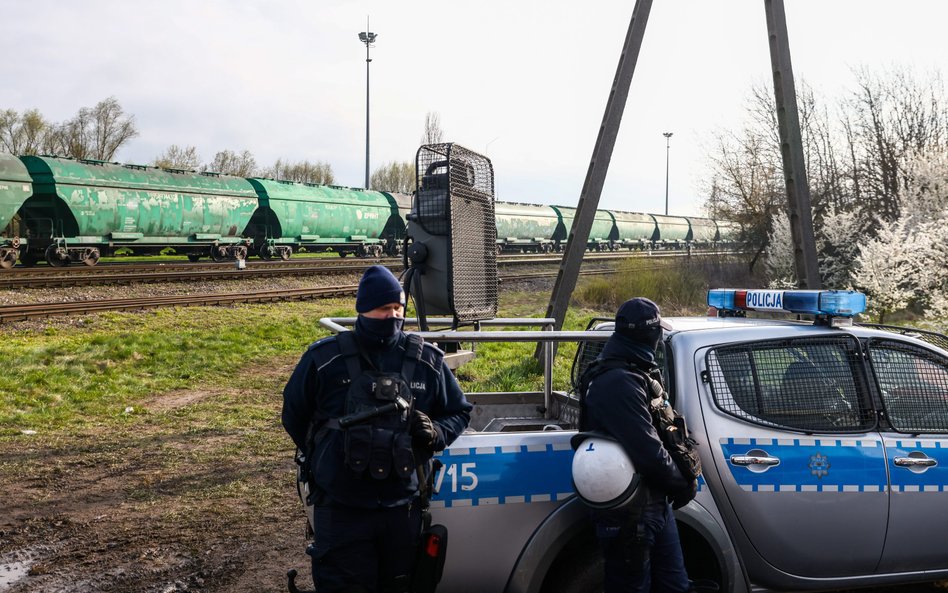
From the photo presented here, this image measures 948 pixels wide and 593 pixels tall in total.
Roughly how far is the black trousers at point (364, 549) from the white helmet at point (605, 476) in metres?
0.69

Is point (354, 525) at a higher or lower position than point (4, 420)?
higher

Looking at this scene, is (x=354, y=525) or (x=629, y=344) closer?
(x=354, y=525)

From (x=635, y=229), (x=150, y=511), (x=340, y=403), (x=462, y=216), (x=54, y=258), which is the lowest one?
(x=150, y=511)

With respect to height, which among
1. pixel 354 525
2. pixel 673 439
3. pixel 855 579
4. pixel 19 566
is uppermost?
pixel 673 439

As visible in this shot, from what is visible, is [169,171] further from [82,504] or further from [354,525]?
[354,525]

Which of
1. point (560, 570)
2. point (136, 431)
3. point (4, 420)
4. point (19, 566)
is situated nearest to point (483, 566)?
point (560, 570)

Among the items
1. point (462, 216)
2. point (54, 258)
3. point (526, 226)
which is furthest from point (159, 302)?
point (526, 226)

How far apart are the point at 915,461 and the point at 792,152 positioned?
597cm

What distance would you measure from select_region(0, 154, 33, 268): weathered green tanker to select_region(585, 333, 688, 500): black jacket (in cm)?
2337

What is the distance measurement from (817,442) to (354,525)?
2234mm

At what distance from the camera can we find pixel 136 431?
8.30 meters

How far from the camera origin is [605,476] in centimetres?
319

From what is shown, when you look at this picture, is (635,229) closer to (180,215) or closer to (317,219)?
(317,219)

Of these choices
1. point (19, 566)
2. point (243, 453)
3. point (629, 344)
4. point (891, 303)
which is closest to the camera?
point (629, 344)
